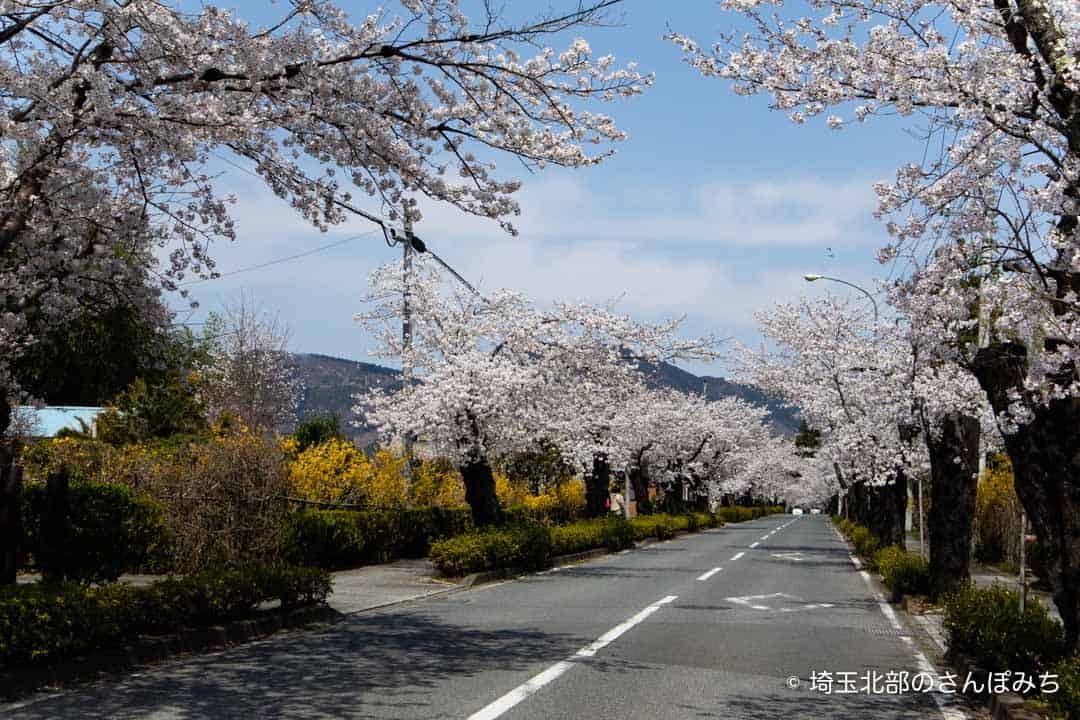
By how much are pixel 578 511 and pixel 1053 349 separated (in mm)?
36297

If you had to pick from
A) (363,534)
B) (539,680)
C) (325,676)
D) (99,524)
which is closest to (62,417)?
(363,534)

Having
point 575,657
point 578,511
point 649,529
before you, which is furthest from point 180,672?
point 578,511

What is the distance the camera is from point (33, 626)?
26.5 feet

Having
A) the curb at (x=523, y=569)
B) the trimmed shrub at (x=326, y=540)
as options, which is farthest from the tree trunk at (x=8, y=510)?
the trimmed shrub at (x=326, y=540)

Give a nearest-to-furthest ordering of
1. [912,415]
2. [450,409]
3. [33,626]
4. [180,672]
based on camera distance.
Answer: [33,626]
[180,672]
[912,415]
[450,409]

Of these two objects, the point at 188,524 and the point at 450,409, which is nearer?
the point at 188,524

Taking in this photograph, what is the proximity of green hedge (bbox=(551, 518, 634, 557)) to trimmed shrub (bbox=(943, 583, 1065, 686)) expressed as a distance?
51.2ft

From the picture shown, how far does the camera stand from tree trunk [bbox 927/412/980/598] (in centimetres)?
1460

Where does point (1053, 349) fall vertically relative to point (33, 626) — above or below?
above

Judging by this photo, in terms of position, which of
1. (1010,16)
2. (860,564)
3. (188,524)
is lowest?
(860,564)

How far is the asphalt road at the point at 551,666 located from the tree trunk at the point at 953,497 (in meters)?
1.30

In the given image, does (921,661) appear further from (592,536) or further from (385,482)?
(592,536)

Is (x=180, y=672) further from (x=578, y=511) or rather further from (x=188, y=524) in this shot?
(x=578, y=511)

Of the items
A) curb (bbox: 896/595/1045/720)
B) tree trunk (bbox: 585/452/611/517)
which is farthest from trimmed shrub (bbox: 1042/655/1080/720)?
tree trunk (bbox: 585/452/611/517)
